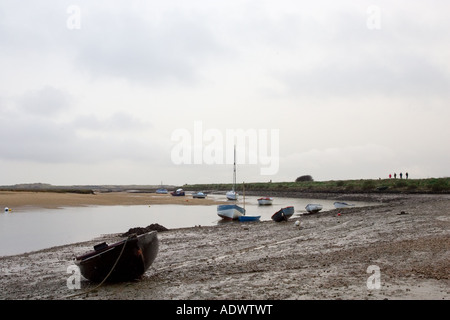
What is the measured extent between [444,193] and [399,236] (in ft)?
152

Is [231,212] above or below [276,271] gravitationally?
below

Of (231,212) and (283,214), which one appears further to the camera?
(231,212)

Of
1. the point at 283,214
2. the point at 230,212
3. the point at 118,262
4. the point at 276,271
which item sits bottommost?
the point at 230,212

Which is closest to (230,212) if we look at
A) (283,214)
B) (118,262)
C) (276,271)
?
(283,214)

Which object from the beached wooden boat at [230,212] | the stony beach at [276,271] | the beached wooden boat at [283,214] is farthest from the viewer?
the beached wooden boat at [230,212]

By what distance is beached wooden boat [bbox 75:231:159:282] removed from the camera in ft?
34.4

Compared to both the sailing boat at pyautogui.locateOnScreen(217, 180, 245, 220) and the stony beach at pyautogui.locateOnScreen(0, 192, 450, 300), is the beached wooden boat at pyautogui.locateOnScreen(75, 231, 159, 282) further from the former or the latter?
the sailing boat at pyautogui.locateOnScreen(217, 180, 245, 220)

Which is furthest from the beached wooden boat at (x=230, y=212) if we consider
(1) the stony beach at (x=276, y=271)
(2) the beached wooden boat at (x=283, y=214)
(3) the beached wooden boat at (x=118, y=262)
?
(3) the beached wooden boat at (x=118, y=262)

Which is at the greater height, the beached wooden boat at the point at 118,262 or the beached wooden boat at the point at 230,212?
the beached wooden boat at the point at 118,262

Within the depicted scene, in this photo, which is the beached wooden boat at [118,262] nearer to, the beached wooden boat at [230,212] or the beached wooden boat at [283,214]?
the beached wooden boat at [283,214]

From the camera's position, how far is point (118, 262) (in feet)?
34.7

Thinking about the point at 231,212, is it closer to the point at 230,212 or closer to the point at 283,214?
the point at 230,212

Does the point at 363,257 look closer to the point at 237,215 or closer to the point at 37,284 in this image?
the point at 37,284

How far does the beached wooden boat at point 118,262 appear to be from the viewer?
10484 mm
